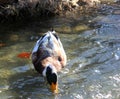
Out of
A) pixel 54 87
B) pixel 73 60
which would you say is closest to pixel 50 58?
pixel 73 60

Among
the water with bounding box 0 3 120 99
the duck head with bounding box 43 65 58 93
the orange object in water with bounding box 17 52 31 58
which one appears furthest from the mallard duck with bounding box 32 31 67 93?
the orange object in water with bounding box 17 52 31 58

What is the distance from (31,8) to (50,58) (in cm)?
311

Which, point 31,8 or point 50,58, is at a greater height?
point 31,8

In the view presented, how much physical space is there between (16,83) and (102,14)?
4468 mm

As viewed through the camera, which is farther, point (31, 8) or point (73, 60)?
point (31, 8)

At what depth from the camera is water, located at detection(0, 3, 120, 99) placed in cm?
855

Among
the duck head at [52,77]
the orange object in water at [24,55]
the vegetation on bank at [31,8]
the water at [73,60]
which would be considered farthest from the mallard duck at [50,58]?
the vegetation on bank at [31,8]

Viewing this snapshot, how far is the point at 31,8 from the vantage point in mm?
11891

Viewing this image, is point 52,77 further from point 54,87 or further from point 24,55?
point 24,55

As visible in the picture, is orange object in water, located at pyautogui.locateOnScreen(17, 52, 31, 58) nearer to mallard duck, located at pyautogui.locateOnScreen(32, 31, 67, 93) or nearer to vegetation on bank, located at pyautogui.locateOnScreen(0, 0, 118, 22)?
mallard duck, located at pyautogui.locateOnScreen(32, 31, 67, 93)

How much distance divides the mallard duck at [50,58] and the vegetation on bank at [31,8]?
7.11 feet

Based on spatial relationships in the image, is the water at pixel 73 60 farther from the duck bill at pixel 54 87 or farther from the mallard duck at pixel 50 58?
the mallard duck at pixel 50 58

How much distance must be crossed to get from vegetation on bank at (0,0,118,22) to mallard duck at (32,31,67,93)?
2168mm

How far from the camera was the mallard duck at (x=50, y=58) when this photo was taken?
839 cm
